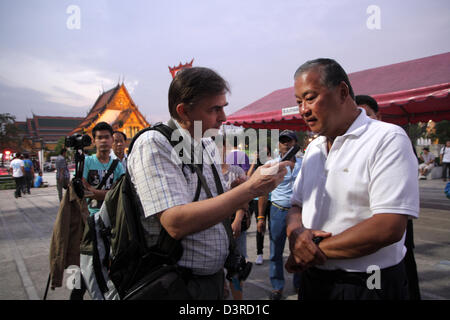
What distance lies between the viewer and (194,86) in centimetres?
122

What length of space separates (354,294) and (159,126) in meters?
1.12

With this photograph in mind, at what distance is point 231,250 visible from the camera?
1.37 meters

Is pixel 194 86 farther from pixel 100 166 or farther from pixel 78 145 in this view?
pixel 100 166

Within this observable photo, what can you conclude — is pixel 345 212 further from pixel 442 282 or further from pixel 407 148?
pixel 442 282

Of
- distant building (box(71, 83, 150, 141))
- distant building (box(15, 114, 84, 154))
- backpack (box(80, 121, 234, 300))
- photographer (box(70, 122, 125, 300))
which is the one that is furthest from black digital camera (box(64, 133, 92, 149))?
distant building (box(15, 114, 84, 154))

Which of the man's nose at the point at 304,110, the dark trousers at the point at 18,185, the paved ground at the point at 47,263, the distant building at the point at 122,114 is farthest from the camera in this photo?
the distant building at the point at 122,114

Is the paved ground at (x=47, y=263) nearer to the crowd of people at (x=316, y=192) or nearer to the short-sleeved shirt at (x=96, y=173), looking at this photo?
the short-sleeved shirt at (x=96, y=173)

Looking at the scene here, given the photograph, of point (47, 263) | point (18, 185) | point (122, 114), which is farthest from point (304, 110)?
point (122, 114)

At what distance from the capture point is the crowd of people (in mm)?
1058

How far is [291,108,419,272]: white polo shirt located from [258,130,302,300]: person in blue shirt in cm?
175

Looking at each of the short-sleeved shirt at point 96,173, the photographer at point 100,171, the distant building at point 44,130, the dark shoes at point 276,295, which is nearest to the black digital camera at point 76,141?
the photographer at point 100,171

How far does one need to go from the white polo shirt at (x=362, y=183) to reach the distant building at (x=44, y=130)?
69869mm

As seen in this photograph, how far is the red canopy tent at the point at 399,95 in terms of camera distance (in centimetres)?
536
